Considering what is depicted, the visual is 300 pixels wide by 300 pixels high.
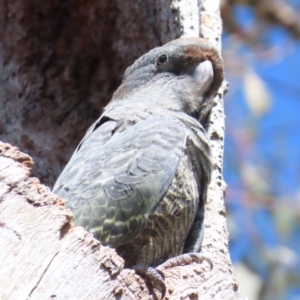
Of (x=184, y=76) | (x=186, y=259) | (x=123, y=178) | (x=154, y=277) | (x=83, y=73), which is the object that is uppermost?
(x=83, y=73)

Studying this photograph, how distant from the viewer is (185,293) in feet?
9.23

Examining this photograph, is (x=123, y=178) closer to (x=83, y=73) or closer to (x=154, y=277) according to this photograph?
(x=154, y=277)

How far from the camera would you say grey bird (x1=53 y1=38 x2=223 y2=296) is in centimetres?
290

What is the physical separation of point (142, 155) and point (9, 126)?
175cm

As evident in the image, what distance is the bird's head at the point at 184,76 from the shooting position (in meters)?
3.69

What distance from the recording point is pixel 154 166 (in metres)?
3.04

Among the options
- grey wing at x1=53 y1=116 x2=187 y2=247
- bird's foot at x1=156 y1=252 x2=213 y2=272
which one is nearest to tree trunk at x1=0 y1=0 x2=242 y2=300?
bird's foot at x1=156 y1=252 x2=213 y2=272

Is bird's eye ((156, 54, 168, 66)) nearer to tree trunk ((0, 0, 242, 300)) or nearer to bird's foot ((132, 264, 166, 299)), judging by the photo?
tree trunk ((0, 0, 242, 300))

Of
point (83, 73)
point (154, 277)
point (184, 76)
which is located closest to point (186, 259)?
point (154, 277)

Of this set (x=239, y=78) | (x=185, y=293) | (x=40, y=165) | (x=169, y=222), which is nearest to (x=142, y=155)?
(x=169, y=222)

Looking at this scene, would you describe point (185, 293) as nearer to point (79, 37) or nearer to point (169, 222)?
point (169, 222)

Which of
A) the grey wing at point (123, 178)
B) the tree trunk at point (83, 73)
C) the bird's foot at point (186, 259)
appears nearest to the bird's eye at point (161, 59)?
the tree trunk at point (83, 73)

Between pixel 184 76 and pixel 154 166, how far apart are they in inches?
35.5

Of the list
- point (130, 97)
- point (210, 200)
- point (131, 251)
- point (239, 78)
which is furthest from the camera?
point (239, 78)
